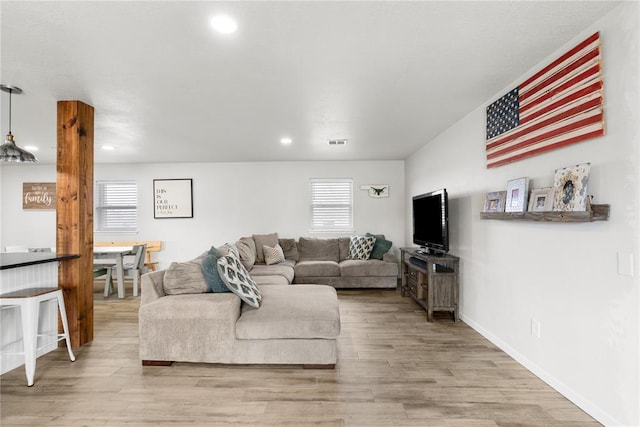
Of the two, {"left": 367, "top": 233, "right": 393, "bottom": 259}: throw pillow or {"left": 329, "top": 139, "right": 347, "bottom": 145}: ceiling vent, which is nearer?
{"left": 329, "top": 139, "right": 347, "bottom": 145}: ceiling vent

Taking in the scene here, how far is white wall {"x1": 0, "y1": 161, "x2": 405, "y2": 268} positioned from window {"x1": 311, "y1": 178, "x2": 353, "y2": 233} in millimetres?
133

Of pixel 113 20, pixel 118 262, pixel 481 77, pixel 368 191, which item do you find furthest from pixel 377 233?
pixel 113 20

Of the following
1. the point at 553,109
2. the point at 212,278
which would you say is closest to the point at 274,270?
the point at 212,278

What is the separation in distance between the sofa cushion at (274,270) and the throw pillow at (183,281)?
5.95ft

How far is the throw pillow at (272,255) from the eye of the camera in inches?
229

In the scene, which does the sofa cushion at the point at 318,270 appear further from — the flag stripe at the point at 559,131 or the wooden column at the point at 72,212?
the flag stripe at the point at 559,131

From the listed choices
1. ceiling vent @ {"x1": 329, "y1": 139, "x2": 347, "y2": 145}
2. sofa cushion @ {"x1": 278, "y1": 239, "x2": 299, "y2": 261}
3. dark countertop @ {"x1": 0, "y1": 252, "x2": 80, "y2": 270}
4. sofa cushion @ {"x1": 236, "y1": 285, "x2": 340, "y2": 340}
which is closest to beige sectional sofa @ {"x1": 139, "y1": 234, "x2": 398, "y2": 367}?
sofa cushion @ {"x1": 236, "y1": 285, "x2": 340, "y2": 340}

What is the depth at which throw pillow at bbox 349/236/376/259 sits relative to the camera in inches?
240

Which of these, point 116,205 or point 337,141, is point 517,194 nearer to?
point 337,141

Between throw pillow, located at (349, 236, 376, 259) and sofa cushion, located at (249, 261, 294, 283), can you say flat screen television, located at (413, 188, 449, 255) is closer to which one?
throw pillow, located at (349, 236, 376, 259)

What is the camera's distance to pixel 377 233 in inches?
265

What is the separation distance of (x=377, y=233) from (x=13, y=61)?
19.0 feet

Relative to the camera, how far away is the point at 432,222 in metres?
4.33

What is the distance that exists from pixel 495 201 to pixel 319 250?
Result: 377cm
